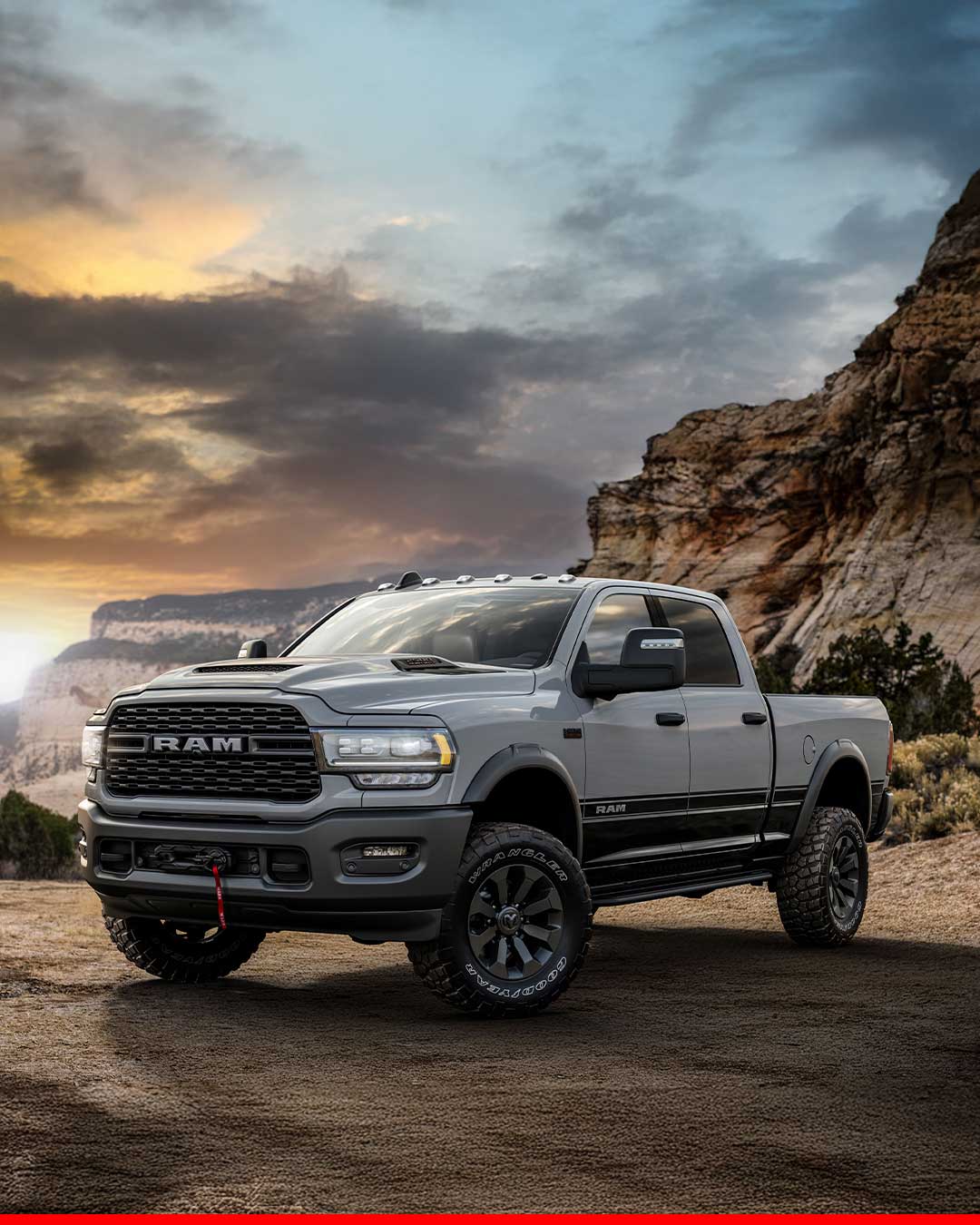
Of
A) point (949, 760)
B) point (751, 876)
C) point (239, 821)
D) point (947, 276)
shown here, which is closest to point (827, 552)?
point (947, 276)

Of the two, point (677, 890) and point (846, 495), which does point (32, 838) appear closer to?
point (846, 495)

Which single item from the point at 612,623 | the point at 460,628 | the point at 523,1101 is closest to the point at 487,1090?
the point at 523,1101

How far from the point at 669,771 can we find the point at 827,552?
43363mm

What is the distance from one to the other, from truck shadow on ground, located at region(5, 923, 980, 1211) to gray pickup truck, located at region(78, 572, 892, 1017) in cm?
48

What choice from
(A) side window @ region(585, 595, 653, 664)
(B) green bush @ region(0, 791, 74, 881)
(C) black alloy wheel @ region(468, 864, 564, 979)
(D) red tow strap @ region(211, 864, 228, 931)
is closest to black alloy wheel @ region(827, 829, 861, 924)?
(A) side window @ region(585, 595, 653, 664)

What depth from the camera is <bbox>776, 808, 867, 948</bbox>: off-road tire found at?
953 centimetres

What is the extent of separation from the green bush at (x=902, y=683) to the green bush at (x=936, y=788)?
23.2 feet

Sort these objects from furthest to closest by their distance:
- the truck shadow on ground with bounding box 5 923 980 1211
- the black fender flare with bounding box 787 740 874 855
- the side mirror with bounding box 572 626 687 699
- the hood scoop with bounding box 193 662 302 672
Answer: the black fender flare with bounding box 787 740 874 855 → the side mirror with bounding box 572 626 687 699 → the hood scoop with bounding box 193 662 302 672 → the truck shadow on ground with bounding box 5 923 980 1211

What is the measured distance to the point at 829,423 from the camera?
171ft

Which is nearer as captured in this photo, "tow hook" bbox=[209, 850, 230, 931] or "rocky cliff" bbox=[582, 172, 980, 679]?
"tow hook" bbox=[209, 850, 230, 931]

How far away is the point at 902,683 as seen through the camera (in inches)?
1258

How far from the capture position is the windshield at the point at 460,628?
792cm

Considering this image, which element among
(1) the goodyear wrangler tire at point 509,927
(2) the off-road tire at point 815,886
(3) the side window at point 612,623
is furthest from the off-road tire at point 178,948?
(2) the off-road tire at point 815,886

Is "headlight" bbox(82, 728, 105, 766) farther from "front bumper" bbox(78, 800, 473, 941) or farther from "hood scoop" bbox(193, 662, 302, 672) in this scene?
"front bumper" bbox(78, 800, 473, 941)
